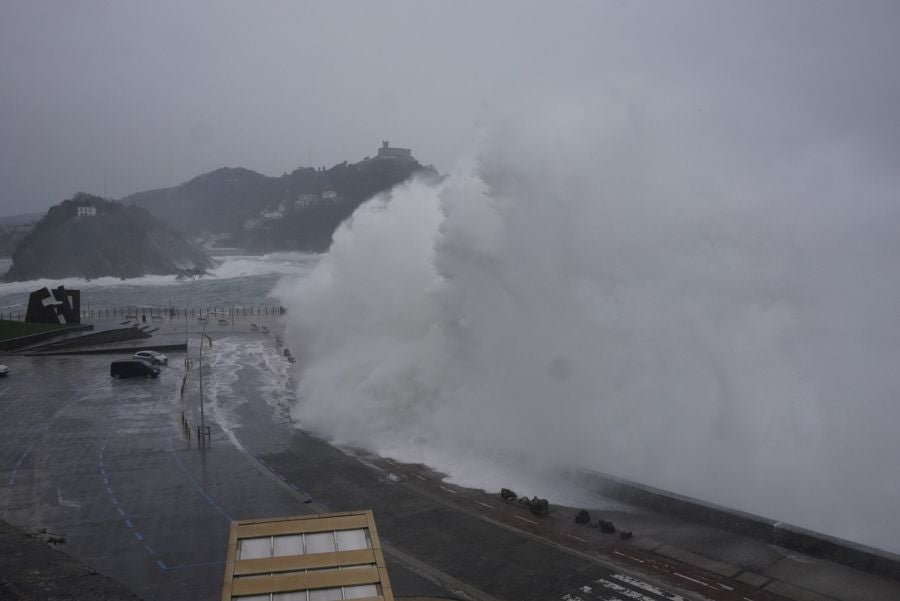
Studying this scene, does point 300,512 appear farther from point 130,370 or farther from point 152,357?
point 152,357

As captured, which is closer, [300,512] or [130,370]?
[300,512]

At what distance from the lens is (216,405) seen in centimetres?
2617

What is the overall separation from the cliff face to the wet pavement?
382ft

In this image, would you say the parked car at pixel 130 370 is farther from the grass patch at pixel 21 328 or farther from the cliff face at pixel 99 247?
the cliff face at pixel 99 247

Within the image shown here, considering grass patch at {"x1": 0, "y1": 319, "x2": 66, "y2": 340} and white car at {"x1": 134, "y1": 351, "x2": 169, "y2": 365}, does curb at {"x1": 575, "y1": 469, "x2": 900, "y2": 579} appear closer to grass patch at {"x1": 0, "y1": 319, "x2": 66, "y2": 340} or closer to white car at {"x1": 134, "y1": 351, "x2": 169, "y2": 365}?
white car at {"x1": 134, "y1": 351, "x2": 169, "y2": 365}

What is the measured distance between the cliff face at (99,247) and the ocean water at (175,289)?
13.0ft

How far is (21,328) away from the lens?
4219cm

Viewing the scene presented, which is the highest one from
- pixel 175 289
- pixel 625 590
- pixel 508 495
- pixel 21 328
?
pixel 21 328

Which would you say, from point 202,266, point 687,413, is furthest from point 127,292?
point 687,413

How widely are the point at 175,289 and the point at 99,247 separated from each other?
34.4m

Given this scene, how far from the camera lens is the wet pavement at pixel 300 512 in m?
11.7

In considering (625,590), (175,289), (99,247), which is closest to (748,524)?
(625,590)

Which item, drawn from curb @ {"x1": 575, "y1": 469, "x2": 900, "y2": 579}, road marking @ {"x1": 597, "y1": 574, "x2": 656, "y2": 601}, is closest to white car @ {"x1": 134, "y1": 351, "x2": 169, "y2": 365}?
curb @ {"x1": 575, "y1": 469, "x2": 900, "y2": 579}

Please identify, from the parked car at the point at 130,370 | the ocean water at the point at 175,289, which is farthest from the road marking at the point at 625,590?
the ocean water at the point at 175,289
